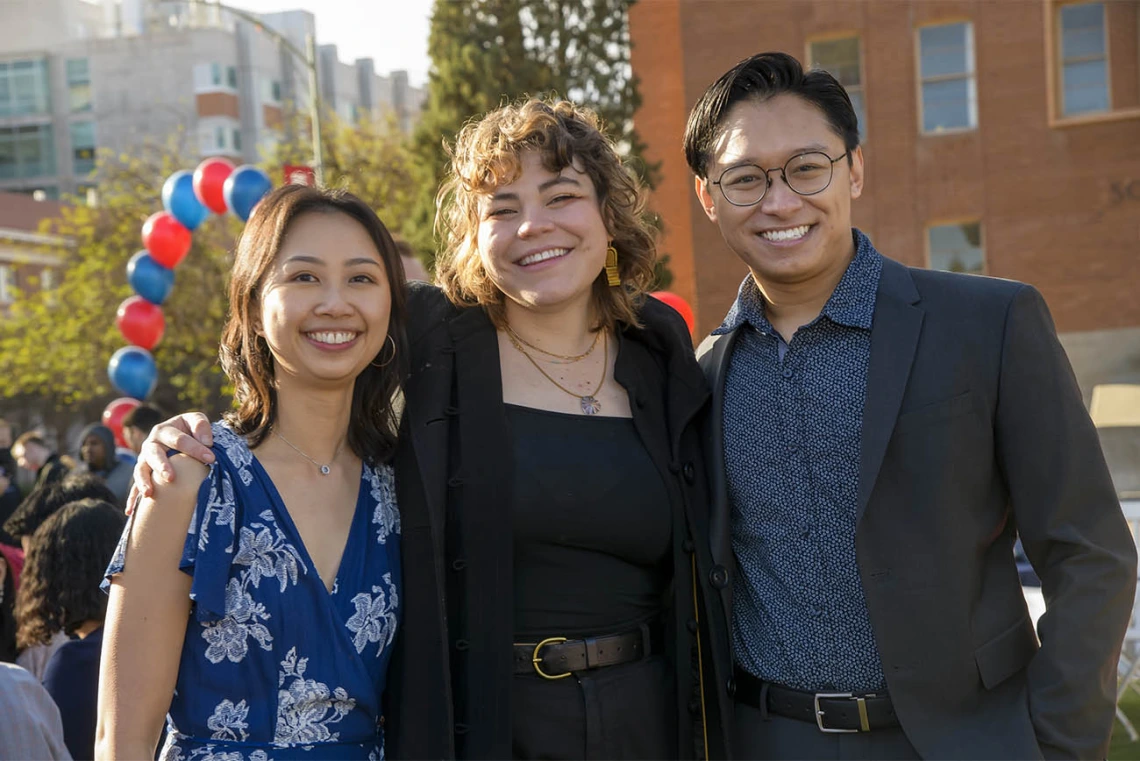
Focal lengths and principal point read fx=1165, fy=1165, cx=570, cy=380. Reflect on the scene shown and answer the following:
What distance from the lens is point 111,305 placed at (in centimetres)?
2420

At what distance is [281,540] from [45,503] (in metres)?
3.17

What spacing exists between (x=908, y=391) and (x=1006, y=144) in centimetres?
1738

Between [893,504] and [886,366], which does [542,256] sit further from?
[893,504]

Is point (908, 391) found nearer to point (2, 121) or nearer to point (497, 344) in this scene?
point (497, 344)

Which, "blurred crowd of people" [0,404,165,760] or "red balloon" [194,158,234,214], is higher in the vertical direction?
"red balloon" [194,158,234,214]

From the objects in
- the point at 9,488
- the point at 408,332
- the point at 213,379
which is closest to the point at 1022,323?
the point at 408,332

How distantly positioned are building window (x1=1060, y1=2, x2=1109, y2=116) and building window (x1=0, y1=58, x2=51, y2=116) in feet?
96.6

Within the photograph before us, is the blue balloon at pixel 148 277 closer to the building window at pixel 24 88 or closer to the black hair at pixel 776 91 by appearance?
the black hair at pixel 776 91

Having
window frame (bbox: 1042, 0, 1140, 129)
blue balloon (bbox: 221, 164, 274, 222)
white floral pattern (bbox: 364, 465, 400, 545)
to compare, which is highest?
window frame (bbox: 1042, 0, 1140, 129)

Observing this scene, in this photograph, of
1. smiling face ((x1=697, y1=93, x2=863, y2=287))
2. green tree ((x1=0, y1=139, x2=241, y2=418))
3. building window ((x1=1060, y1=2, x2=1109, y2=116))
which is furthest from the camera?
green tree ((x1=0, y1=139, x2=241, y2=418))

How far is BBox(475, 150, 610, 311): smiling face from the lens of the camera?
3.08m

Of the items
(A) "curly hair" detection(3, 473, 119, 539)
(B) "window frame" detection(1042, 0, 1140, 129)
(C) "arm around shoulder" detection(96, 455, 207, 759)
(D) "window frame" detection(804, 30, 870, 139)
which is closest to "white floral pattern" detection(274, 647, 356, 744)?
(C) "arm around shoulder" detection(96, 455, 207, 759)

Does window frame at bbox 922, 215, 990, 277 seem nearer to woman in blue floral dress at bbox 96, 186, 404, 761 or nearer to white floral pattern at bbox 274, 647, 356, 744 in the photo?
woman in blue floral dress at bbox 96, 186, 404, 761

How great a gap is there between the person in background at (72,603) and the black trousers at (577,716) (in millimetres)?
1620
